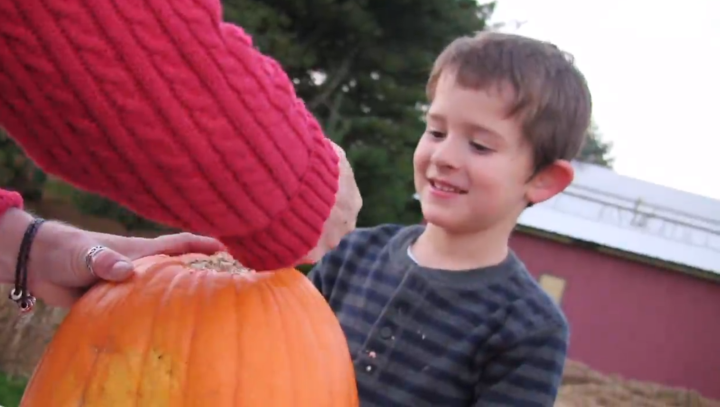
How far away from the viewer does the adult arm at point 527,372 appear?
4.60 feet

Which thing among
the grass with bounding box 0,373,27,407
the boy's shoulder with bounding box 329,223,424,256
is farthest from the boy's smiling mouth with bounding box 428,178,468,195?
the grass with bounding box 0,373,27,407

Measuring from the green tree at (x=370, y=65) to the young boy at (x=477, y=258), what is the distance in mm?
2720

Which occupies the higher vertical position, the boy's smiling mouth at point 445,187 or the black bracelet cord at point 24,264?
the boy's smiling mouth at point 445,187

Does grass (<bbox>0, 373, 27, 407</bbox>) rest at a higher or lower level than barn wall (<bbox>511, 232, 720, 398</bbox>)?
higher

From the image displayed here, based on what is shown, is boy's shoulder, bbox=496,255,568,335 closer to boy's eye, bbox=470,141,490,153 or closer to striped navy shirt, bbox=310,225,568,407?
striped navy shirt, bbox=310,225,568,407

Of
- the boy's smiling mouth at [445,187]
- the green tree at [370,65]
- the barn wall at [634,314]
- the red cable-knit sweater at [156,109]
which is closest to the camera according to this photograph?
the red cable-knit sweater at [156,109]

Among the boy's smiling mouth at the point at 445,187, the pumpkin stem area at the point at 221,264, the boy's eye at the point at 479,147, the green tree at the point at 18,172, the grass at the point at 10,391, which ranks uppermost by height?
the boy's eye at the point at 479,147

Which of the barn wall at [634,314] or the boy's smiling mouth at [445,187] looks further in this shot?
the barn wall at [634,314]

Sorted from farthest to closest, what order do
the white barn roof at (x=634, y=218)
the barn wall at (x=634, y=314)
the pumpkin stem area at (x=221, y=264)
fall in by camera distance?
the white barn roof at (x=634, y=218) < the barn wall at (x=634, y=314) < the pumpkin stem area at (x=221, y=264)

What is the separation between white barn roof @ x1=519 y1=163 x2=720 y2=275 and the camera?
10.4 meters

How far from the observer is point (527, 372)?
1410 mm

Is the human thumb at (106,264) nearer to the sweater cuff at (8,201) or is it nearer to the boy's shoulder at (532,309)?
the sweater cuff at (8,201)

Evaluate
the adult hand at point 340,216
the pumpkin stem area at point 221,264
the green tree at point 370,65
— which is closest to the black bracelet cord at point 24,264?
the pumpkin stem area at point 221,264

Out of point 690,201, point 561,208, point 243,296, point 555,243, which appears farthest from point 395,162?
point 690,201
